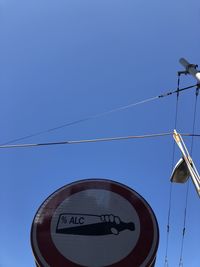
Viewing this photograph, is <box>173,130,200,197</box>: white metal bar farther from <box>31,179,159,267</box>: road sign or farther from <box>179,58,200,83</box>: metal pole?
<box>31,179,159,267</box>: road sign

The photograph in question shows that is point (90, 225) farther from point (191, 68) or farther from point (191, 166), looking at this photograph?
point (191, 68)

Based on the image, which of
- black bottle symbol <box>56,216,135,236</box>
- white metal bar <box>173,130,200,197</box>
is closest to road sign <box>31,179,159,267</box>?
black bottle symbol <box>56,216,135,236</box>

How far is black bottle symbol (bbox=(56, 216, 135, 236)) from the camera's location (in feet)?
6.84

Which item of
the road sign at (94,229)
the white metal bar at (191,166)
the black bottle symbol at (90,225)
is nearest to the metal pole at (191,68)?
the white metal bar at (191,166)

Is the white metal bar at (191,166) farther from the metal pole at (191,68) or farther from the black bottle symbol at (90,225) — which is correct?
the black bottle symbol at (90,225)

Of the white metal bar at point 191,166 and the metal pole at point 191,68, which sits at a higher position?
the metal pole at point 191,68

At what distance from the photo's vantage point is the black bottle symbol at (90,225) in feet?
6.84

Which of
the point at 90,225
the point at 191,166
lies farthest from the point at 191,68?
the point at 90,225

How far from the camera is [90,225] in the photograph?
6.96 feet

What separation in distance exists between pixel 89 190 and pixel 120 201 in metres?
0.24

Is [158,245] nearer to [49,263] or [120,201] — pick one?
[120,201]

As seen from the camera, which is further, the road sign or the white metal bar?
the white metal bar

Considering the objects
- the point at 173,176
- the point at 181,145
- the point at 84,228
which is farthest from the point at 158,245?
the point at 173,176

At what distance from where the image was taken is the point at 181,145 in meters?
6.14
